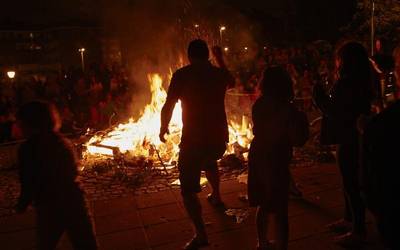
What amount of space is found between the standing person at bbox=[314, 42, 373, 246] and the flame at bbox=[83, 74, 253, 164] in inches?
156

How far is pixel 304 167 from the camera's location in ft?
24.2

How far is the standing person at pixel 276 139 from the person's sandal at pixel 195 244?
940 mm

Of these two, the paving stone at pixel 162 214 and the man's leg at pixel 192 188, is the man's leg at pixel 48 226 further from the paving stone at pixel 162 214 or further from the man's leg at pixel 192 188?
the paving stone at pixel 162 214

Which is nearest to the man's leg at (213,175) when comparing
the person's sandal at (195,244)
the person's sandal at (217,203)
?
the person's sandal at (217,203)

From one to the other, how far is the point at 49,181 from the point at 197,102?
67.3 inches

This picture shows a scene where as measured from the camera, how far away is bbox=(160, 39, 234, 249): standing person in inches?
177

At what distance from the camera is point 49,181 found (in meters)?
3.51

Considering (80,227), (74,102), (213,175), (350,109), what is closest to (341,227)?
(350,109)

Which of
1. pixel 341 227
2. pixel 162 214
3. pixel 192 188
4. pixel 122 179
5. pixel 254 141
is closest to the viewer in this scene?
pixel 254 141

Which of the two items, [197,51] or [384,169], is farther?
[197,51]

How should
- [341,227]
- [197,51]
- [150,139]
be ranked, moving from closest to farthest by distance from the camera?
[197,51] → [341,227] → [150,139]

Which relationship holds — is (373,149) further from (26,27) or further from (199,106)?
(26,27)

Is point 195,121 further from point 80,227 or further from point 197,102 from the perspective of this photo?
point 80,227

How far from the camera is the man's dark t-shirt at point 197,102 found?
4527mm
